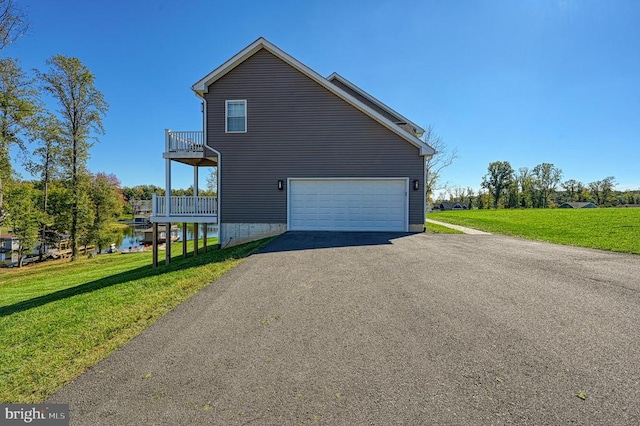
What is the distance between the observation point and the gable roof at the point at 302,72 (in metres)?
10.7

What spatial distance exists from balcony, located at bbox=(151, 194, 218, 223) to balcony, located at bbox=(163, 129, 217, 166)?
1.61 m

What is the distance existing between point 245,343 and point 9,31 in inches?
811

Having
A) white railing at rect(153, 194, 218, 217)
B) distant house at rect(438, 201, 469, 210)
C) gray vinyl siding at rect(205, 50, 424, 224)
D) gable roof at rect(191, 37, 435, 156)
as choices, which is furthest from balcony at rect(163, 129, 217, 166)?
distant house at rect(438, 201, 469, 210)

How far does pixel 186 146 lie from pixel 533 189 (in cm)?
6803

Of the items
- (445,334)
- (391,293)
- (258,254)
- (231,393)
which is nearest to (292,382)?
(231,393)

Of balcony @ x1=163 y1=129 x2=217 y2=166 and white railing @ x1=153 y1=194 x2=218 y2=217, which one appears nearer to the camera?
white railing @ x1=153 y1=194 x2=218 y2=217

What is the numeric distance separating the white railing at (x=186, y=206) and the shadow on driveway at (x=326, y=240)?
335 centimetres

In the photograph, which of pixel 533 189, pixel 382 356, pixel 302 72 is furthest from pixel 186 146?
pixel 533 189

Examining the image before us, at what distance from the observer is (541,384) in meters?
2.29

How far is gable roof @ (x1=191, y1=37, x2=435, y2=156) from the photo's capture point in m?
10.7

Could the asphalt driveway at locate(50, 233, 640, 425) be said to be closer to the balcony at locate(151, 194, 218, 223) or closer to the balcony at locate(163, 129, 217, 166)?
the balcony at locate(151, 194, 218, 223)

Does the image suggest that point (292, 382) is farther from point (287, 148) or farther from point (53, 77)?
point (53, 77)

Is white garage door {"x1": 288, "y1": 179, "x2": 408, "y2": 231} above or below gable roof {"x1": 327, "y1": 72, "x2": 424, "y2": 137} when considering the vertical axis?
below

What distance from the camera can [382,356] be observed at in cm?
272
